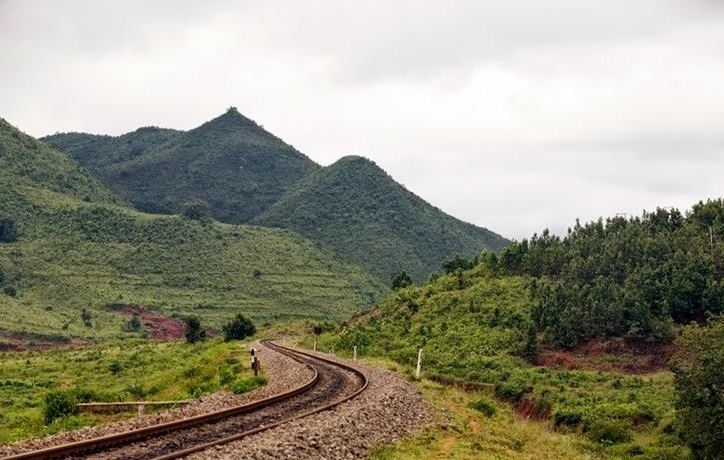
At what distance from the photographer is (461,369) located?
4650cm

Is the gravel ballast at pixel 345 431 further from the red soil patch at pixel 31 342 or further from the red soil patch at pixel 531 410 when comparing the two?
the red soil patch at pixel 31 342

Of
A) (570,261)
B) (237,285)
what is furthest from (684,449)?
(237,285)

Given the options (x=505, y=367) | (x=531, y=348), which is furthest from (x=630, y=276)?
(x=505, y=367)

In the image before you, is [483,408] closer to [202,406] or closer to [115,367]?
[202,406]

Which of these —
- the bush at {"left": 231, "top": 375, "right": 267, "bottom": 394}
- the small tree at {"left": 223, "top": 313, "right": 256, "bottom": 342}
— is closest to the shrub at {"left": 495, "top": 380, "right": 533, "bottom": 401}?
the bush at {"left": 231, "top": 375, "right": 267, "bottom": 394}

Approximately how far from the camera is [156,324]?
117812 mm

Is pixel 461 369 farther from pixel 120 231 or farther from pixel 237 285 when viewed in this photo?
pixel 120 231

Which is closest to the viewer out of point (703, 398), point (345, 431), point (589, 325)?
point (345, 431)

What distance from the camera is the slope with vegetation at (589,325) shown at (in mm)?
29922

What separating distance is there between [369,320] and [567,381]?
30335mm

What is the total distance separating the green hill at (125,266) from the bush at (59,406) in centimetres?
8560

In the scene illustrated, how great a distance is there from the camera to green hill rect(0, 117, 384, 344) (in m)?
122

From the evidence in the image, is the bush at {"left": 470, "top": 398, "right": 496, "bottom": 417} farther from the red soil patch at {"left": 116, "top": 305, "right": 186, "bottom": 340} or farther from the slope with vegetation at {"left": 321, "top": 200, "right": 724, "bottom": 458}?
the red soil patch at {"left": 116, "top": 305, "right": 186, "bottom": 340}

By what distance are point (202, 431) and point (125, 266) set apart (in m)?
137
